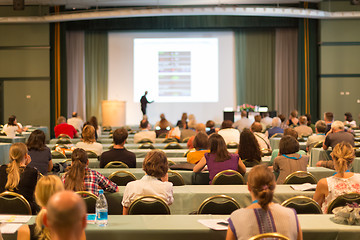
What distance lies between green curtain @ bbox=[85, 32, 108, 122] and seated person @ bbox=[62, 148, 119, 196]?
58.8 feet

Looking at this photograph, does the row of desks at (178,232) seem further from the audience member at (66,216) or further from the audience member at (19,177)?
the audience member at (66,216)

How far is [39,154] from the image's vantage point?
670cm

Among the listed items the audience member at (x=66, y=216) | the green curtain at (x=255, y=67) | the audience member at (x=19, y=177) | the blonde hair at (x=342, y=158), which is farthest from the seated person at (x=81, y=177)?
the green curtain at (x=255, y=67)

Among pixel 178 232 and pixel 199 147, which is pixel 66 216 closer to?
pixel 178 232

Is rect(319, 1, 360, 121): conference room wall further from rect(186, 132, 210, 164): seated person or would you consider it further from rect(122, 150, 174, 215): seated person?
rect(122, 150, 174, 215): seated person

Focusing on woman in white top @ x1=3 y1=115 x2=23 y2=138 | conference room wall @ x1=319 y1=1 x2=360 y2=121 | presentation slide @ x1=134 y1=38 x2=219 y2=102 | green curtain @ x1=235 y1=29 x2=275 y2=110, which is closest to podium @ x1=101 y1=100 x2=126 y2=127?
presentation slide @ x1=134 y1=38 x2=219 y2=102

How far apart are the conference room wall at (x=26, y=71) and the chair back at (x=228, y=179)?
53.4ft

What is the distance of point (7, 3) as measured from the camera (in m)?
21.1

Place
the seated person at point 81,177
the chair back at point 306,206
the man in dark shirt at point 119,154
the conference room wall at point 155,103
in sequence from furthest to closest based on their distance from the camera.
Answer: the conference room wall at point 155,103, the man in dark shirt at point 119,154, the seated person at point 81,177, the chair back at point 306,206

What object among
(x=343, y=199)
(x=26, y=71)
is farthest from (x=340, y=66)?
(x=343, y=199)

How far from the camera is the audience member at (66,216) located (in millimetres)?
1896

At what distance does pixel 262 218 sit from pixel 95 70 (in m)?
20.3

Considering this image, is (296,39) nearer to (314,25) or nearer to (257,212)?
(314,25)

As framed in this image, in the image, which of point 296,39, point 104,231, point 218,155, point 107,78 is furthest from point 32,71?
point 104,231
